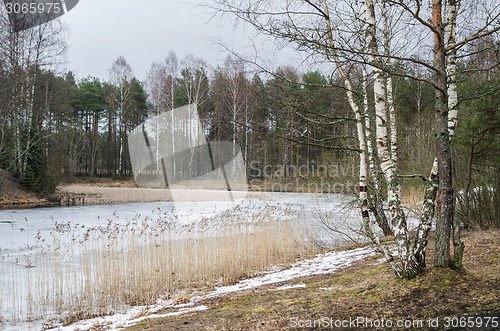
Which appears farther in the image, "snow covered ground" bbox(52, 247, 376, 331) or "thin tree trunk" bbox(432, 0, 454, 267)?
"snow covered ground" bbox(52, 247, 376, 331)

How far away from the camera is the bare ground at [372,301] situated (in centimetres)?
233

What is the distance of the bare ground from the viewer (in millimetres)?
2334

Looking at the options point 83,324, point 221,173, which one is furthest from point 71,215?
point 221,173

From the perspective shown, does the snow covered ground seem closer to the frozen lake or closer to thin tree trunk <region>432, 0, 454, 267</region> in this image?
the frozen lake

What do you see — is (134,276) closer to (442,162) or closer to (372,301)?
(372,301)

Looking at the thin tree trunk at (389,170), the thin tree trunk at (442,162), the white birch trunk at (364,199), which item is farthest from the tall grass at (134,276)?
the thin tree trunk at (442,162)

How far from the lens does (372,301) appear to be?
2.71 meters

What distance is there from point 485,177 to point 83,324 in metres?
6.25

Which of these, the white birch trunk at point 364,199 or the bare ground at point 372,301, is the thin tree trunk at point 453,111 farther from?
the white birch trunk at point 364,199

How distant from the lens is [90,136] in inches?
1309

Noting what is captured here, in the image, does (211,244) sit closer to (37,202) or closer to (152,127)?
(37,202)

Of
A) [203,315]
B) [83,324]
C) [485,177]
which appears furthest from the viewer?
[485,177]

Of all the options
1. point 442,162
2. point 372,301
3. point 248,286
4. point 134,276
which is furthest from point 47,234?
point 442,162

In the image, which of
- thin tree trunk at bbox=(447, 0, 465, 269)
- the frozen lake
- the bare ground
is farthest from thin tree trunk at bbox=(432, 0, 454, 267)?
the frozen lake
